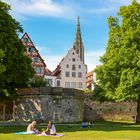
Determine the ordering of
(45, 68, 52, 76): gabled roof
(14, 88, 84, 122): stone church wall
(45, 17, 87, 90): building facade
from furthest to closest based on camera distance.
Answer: (45, 17, 87, 90): building facade < (45, 68, 52, 76): gabled roof < (14, 88, 84, 122): stone church wall

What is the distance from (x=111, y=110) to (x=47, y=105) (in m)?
15.5

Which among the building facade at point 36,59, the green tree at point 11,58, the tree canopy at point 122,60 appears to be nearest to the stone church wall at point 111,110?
the tree canopy at point 122,60

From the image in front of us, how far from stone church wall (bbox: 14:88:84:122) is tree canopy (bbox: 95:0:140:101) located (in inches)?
158

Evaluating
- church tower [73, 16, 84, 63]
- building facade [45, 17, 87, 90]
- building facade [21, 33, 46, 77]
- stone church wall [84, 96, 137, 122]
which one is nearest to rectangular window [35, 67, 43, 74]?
building facade [21, 33, 46, 77]

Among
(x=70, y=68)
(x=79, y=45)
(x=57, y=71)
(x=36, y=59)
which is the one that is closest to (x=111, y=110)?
(x=36, y=59)

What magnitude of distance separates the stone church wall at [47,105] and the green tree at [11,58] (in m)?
1.84

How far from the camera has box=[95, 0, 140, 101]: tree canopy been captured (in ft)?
145

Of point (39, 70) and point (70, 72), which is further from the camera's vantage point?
point (70, 72)

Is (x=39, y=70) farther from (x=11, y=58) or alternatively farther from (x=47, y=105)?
(x=11, y=58)

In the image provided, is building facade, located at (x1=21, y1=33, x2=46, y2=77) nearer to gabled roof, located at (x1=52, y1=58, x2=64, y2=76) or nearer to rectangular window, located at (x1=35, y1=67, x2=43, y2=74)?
rectangular window, located at (x1=35, y1=67, x2=43, y2=74)

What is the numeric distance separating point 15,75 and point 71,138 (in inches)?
689

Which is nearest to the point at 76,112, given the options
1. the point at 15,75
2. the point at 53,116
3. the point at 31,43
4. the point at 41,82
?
the point at 53,116

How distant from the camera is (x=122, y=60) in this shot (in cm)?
4575

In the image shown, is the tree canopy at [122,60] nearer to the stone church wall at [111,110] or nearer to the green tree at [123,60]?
the green tree at [123,60]
